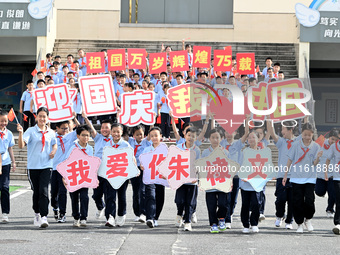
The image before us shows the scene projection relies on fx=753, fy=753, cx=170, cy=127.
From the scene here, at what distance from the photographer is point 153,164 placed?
36.9ft

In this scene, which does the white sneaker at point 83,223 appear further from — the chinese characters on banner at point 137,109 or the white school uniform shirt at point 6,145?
the chinese characters on banner at point 137,109

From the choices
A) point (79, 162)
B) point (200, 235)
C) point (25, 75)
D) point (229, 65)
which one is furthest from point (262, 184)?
point (25, 75)

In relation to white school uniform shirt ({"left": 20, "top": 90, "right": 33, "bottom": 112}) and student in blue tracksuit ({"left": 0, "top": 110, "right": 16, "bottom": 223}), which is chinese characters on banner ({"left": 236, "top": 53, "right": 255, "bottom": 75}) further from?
student in blue tracksuit ({"left": 0, "top": 110, "right": 16, "bottom": 223})

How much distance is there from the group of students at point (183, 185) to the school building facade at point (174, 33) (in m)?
14.7

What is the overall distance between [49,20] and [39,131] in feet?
53.8

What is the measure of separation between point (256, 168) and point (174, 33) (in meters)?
18.7

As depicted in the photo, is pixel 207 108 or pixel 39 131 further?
pixel 207 108

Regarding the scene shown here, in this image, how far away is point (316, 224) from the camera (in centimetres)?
1177

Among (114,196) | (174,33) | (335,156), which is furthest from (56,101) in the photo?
(174,33)

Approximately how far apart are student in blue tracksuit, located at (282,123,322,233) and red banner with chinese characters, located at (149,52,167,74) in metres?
10.0

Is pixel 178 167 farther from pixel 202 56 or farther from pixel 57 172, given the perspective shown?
pixel 202 56

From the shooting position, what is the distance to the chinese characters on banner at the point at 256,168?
420 inches

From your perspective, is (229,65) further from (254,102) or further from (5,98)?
(5,98)

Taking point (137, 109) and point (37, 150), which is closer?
point (37, 150)
